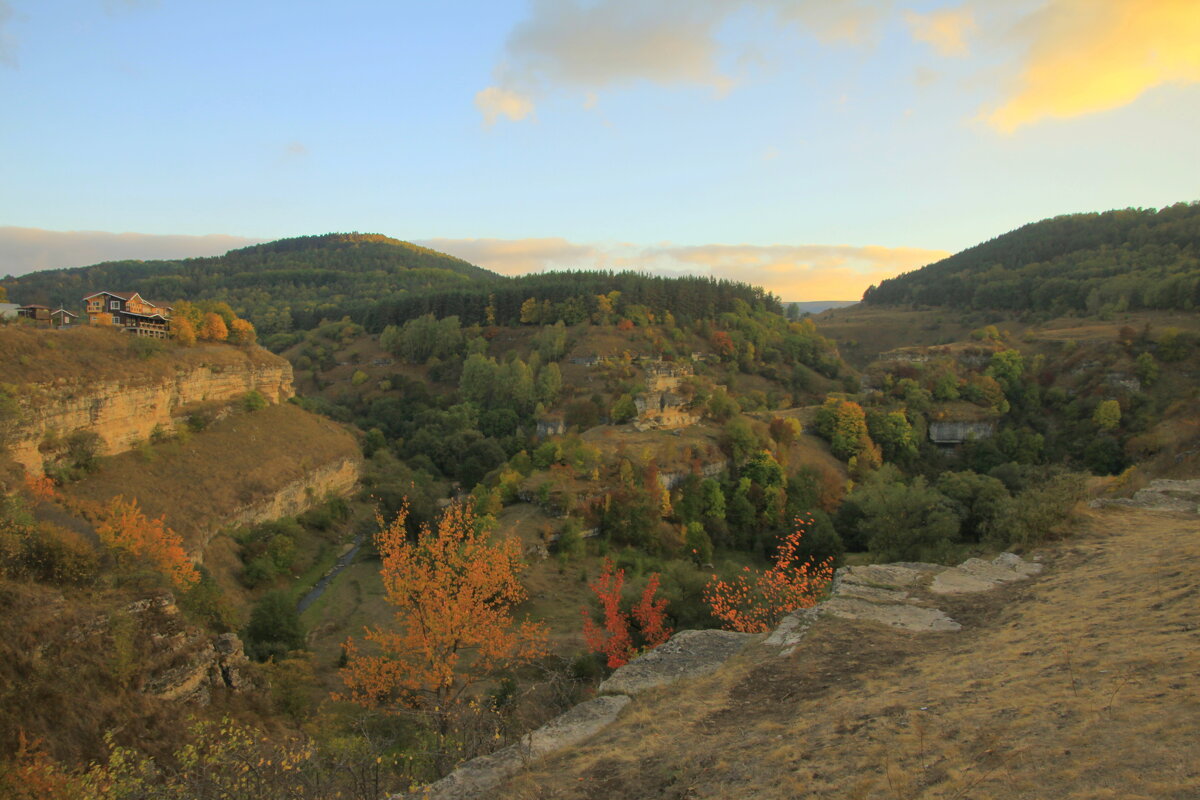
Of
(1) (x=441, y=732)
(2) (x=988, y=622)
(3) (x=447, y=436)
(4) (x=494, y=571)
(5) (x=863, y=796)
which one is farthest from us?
(3) (x=447, y=436)

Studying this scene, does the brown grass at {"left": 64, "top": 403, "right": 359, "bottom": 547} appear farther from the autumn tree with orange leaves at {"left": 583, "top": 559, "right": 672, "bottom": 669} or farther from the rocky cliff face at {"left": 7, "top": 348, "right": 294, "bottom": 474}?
the autumn tree with orange leaves at {"left": 583, "top": 559, "right": 672, "bottom": 669}

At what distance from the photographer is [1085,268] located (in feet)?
305

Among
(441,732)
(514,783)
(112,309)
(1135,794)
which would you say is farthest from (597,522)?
(112,309)

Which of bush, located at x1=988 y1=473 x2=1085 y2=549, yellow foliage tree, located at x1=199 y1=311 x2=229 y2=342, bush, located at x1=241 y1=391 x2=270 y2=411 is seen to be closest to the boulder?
bush, located at x1=988 y1=473 x2=1085 y2=549

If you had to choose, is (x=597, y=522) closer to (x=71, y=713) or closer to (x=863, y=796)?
(x=71, y=713)

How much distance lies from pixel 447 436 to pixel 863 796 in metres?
50.3

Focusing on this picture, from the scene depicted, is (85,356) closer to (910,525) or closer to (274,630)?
(274,630)

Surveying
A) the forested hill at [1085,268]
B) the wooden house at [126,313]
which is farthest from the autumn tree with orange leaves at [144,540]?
the forested hill at [1085,268]

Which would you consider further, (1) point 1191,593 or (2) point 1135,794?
(1) point 1191,593

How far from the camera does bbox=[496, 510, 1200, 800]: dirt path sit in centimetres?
547

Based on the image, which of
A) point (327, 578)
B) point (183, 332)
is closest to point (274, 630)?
point (327, 578)

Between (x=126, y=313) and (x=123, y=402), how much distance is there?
439 inches

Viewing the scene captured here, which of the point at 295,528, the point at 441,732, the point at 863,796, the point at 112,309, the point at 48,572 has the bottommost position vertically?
the point at 295,528

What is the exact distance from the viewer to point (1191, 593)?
904 centimetres
